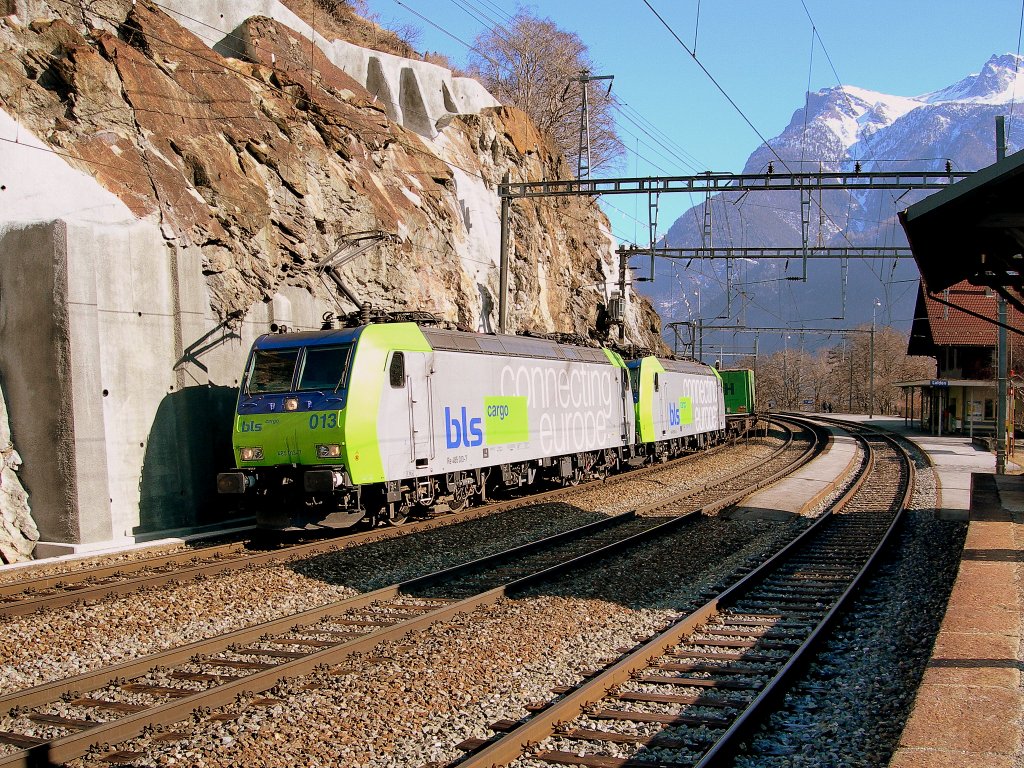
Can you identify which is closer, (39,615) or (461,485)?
(39,615)

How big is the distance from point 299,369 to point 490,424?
4426 millimetres

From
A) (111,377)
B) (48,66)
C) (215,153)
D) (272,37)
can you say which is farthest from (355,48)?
(111,377)

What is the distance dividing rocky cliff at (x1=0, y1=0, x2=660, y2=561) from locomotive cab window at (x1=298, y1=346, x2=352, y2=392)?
2.86 m

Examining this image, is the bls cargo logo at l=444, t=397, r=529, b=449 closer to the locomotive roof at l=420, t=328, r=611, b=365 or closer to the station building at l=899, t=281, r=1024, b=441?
the locomotive roof at l=420, t=328, r=611, b=365

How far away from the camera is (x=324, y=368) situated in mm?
13453

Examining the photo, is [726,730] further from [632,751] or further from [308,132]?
[308,132]

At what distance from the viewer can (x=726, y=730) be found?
5957mm

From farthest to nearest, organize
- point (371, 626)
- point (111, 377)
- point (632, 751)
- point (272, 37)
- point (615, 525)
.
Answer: point (272, 37)
point (615, 525)
point (111, 377)
point (371, 626)
point (632, 751)

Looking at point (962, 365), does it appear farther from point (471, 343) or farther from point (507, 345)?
point (471, 343)

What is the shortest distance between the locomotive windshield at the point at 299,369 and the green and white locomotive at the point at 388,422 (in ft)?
0.06

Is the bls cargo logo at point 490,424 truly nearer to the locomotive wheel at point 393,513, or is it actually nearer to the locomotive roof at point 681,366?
the locomotive wheel at point 393,513

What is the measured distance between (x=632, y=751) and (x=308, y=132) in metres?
18.3

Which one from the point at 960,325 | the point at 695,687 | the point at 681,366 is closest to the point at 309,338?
the point at 695,687

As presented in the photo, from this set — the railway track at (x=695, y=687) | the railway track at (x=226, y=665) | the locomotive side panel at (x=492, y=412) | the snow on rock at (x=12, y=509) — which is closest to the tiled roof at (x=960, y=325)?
the locomotive side panel at (x=492, y=412)
